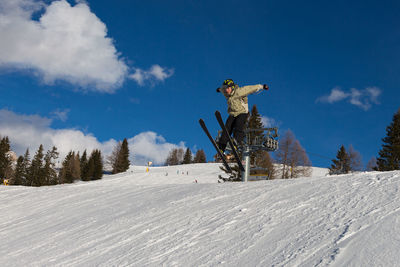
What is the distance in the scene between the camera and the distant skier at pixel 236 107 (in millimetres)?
7789

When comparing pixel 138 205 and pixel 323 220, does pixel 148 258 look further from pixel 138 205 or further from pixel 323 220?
pixel 138 205

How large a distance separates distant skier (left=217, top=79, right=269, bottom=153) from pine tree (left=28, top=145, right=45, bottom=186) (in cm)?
6191

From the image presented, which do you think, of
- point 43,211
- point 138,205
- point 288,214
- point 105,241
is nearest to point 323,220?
point 288,214

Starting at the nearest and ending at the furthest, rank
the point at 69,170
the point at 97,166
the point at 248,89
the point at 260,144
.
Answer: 1. the point at 248,89
2. the point at 260,144
3. the point at 97,166
4. the point at 69,170

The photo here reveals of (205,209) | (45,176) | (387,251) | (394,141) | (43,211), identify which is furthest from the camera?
(45,176)

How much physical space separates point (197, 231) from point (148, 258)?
34.7 inches

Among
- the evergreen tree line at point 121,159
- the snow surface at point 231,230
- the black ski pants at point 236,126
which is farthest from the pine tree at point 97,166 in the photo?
the black ski pants at point 236,126

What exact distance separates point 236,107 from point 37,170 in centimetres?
6482

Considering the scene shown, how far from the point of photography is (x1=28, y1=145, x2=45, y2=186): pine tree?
60875 millimetres

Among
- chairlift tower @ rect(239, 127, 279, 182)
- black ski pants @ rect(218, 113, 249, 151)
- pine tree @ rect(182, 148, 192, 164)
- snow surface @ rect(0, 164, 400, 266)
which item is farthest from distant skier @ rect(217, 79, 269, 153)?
pine tree @ rect(182, 148, 192, 164)

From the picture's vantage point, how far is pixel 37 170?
62.8m

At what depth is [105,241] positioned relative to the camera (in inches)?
186

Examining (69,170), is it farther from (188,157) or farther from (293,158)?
(293,158)

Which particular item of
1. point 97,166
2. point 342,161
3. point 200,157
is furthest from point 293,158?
point 200,157
